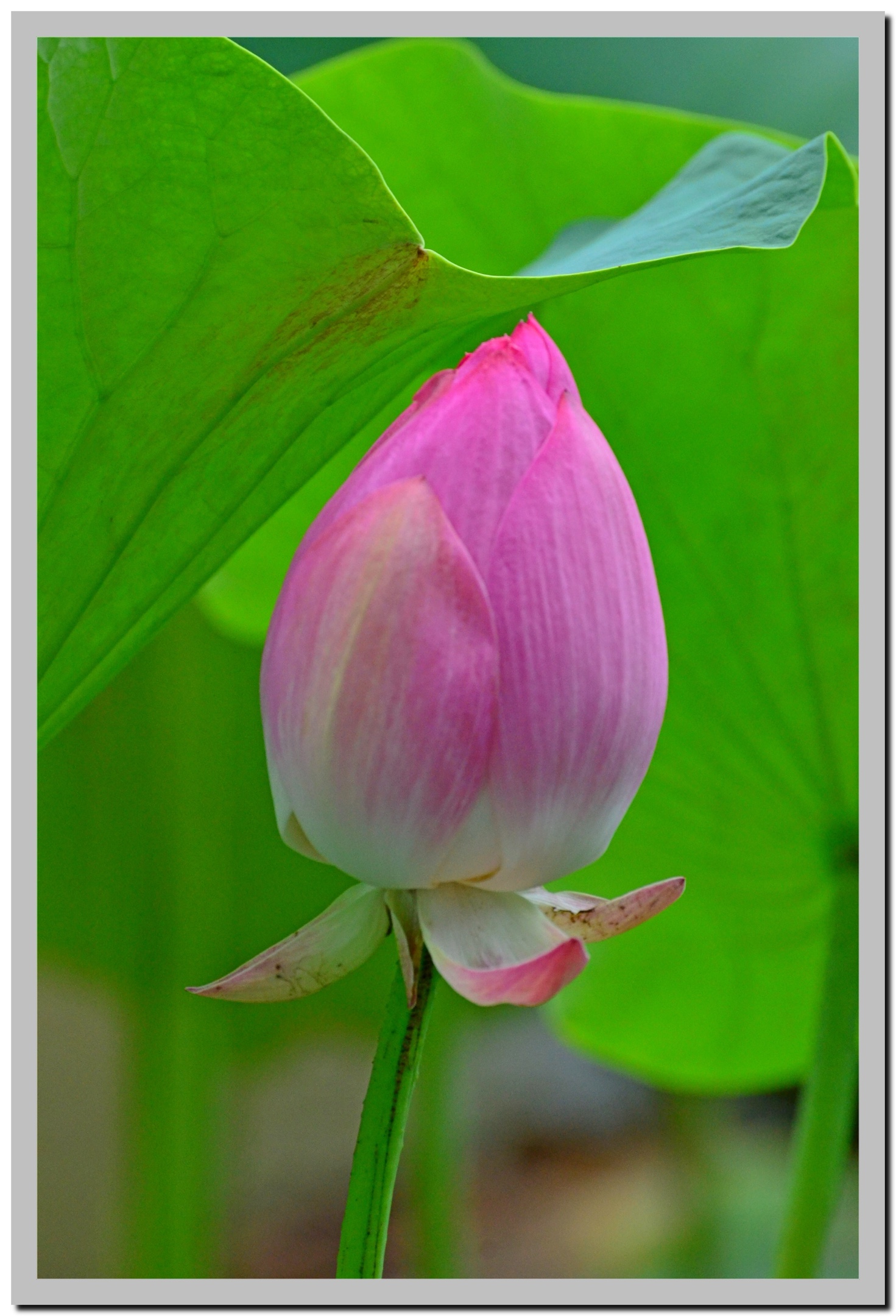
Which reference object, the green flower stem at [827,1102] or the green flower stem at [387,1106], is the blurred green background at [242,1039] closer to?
the green flower stem at [827,1102]

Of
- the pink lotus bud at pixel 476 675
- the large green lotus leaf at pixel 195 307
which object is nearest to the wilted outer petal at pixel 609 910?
the pink lotus bud at pixel 476 675

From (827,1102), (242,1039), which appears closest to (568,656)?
(827,1102)

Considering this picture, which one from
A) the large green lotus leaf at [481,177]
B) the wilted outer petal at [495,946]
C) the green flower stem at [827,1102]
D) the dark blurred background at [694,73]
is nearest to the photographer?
the wilted outer petal at [495,946]

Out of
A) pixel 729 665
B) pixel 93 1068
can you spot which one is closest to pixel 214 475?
pixel 729 665

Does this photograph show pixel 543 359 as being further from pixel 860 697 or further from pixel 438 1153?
pixel 438 1153

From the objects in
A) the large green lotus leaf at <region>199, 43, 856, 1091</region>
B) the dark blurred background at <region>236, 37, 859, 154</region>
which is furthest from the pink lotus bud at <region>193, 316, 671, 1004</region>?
the dark blurred background at <region>236, 37, 859, 154</region>

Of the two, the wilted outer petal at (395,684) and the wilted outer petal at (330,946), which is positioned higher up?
the wilted outer petal at (395,684)
